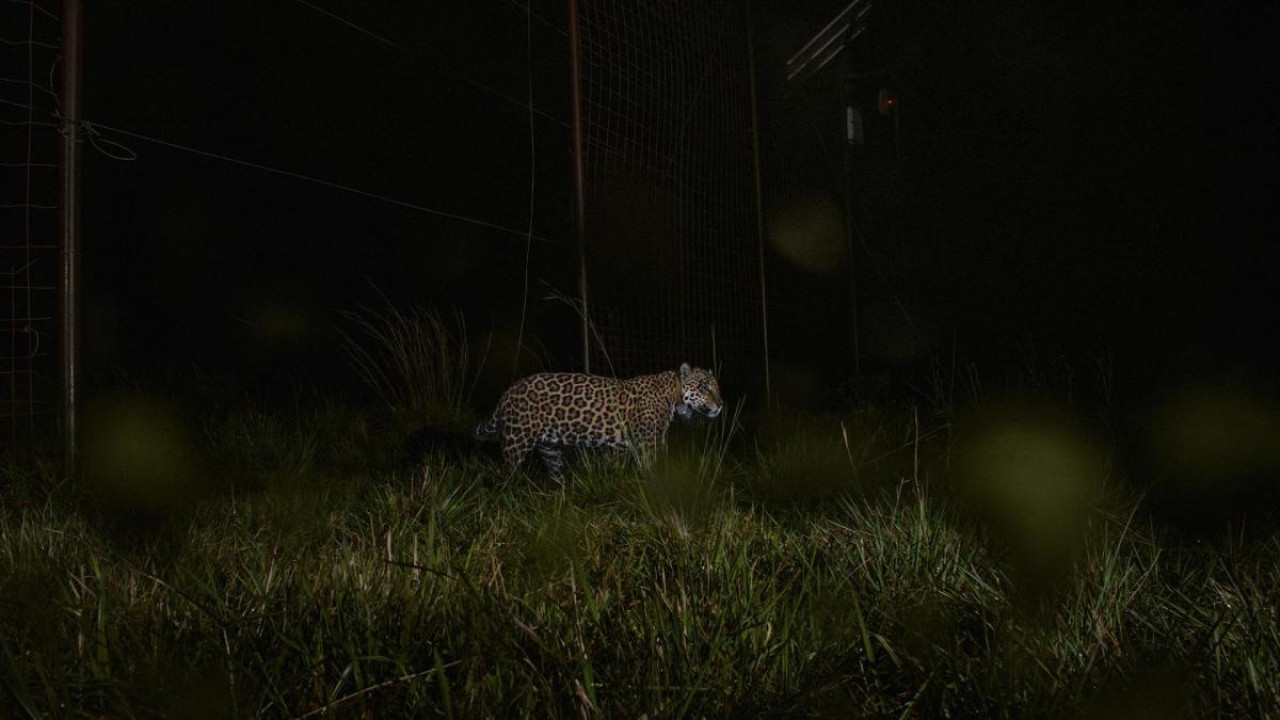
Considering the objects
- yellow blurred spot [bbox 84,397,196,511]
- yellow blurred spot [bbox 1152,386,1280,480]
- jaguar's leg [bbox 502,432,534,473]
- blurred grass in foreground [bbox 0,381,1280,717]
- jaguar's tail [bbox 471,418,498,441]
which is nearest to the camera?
blurred grass in foreground [bbox 0,381,1280,717]

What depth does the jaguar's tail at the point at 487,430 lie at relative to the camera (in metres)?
2.83

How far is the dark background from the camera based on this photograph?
98.6 inches

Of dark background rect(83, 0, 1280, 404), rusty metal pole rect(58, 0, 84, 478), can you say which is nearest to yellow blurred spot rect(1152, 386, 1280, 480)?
dark background rect(83, 0, 1280, 404)

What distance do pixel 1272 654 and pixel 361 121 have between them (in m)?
4.91

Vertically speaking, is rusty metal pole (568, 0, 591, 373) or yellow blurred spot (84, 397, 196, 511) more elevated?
rusty metal pole (568, 0, 591, 373)

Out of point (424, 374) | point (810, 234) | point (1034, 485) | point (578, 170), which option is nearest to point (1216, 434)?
point (1034, 485)

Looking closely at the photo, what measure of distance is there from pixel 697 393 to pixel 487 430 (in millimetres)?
863

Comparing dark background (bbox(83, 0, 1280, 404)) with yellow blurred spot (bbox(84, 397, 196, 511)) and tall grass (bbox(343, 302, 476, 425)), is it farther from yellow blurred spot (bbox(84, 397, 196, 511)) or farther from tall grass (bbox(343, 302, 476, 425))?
yellow blurred spot (bbox(84, 397, 196, 511))

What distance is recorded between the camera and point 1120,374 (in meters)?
2.77

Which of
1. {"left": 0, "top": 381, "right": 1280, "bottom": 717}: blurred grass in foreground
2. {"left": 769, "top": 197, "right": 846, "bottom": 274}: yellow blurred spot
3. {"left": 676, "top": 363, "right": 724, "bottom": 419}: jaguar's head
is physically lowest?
{"left": 0, "top": 381, "right": 1280, "bottom": 717}: blurred grass in foreground

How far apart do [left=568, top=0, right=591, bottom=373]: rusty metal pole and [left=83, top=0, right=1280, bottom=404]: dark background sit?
0.19 m

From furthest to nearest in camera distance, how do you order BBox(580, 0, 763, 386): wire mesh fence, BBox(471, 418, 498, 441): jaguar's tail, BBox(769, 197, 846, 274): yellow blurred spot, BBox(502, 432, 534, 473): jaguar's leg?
BBox(769, 197, 846, 274): yellow blurred spot → BBox(580, 0, 763, 386): wire mesh fence → BBox(471, 418, 498, 441): jaguar's tail → BBox(502, 432, 534, 473): jaguar's leg

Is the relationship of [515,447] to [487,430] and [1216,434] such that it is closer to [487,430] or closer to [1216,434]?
[487,430]

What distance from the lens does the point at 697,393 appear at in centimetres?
317
